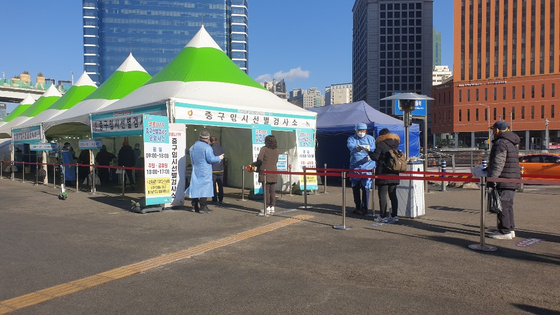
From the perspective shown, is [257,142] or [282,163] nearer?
[257,142]

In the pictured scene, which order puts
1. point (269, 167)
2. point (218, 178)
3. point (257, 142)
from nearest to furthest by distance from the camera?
point (269, 167) < point (218, 178) < point (257, 142)

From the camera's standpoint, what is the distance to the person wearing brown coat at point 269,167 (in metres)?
9.01

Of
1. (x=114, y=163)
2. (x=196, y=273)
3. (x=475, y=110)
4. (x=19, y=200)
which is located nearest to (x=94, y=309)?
(x=196, y=273)

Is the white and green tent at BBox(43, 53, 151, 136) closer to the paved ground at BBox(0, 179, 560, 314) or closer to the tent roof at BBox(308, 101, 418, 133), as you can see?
the paved ground at BBox(0, 179, 560, 314)

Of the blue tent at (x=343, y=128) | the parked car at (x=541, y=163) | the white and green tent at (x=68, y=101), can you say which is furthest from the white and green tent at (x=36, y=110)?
the parked car at (x=541, y=163)

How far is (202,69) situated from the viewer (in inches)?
494

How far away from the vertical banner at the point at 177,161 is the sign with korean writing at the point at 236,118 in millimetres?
291

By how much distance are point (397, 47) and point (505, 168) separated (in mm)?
120944

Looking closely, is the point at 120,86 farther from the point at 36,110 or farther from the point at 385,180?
the point at 36,110

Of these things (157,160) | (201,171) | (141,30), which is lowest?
(201,171)

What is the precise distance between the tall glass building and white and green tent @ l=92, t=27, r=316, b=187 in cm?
10956

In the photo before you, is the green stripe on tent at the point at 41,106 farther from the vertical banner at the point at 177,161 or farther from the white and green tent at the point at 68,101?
the vertical banner at the point at 177,161

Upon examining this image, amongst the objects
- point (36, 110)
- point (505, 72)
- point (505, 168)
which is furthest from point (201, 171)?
point (505, 72)

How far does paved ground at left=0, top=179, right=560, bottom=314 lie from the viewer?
391cm
